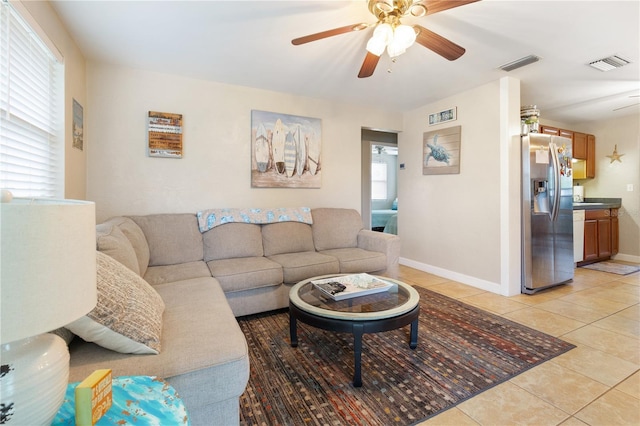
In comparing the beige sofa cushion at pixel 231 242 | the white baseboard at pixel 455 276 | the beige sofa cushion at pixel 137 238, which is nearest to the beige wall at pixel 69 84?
the beige sofa cushion at pixel 137 238

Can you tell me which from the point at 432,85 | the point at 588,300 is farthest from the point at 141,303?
the point at 588,300

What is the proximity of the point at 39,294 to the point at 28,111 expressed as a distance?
1.84 metres

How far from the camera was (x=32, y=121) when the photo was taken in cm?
178

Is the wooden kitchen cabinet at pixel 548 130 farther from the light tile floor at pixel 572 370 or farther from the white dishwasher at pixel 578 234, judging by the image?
the light tile floor at pixel 572 370

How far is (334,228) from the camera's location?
349 cm

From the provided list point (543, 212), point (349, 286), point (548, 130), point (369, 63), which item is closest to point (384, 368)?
point (349, 286)

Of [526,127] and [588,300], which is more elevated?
[526,127]

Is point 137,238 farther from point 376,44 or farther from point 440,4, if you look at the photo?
point 440,4

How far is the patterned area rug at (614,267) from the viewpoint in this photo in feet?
13.5

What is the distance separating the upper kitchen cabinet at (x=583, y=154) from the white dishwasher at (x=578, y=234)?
1.17 meters

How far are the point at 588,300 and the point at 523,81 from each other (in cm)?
241

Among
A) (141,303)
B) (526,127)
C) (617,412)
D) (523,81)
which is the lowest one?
(617,412)

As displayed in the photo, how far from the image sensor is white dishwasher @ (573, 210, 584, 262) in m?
4.31

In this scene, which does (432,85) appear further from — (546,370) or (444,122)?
(546,370)
